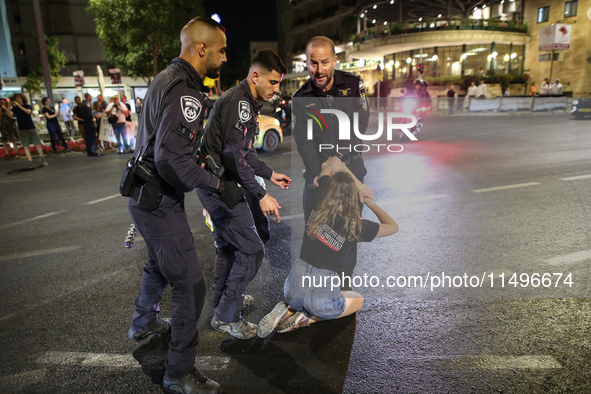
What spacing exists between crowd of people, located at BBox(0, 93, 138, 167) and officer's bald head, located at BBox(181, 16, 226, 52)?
35.5 feet

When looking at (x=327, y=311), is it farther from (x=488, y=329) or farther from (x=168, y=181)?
(x=168, y=181)

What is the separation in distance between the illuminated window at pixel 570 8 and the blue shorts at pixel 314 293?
4120 cm

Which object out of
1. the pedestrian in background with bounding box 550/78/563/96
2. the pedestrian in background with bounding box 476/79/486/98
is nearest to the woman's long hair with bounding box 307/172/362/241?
the pedestrian in background with bounding box 476/79/486/98

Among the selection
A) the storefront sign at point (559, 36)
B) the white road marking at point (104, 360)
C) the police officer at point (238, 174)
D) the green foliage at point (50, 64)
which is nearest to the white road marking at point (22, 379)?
the white road marking at point (104, 360)

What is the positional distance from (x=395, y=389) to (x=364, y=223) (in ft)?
3.62

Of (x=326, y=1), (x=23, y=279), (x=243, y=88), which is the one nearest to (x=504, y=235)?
(x=243, y=88)

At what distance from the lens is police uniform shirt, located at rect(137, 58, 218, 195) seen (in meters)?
2.00

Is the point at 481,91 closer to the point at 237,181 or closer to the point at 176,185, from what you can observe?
the point at 237,181

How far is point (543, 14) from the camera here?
117 feet

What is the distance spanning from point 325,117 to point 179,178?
1399mm

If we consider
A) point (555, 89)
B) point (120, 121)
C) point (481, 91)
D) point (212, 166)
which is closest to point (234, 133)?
point (212, 166)

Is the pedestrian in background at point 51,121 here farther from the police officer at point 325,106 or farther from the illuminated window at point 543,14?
the illuminated window at point 543,14

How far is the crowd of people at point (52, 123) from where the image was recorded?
35.3 ft

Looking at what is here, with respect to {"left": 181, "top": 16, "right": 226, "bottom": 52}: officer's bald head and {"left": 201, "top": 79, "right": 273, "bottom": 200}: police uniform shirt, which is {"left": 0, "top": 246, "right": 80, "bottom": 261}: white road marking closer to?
{"left": 201, "top": 79, "right": 273, "bottom": 200}: police uniform shirt
